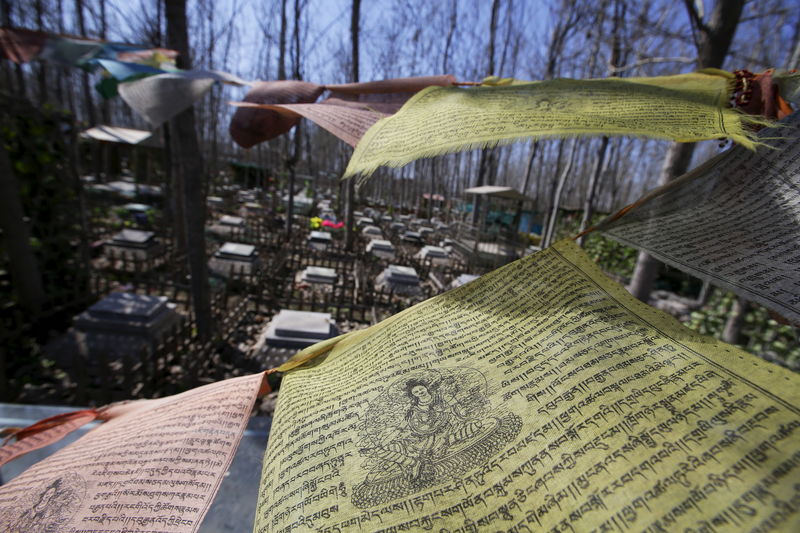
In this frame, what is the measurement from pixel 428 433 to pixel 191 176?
509 centimetres

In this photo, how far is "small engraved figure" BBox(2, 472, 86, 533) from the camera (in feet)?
2.13

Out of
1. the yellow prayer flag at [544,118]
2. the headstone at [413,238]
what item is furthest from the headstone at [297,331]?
the headstone at [413,238]

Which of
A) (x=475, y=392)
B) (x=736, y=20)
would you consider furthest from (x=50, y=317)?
(x=736, y=20)

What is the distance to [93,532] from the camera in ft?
2.03

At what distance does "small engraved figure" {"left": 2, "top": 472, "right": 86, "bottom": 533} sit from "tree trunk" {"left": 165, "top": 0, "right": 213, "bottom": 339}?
4.63 m

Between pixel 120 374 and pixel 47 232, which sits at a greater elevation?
pixel 47 232

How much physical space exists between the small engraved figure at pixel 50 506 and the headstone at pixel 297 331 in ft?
13.8

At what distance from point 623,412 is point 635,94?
788 millimetres

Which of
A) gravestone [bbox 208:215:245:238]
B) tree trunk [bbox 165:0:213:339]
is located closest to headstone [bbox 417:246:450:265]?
gravestone [bbox 208:215:245:238]

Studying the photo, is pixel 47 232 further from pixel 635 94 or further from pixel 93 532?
pixel 635 94

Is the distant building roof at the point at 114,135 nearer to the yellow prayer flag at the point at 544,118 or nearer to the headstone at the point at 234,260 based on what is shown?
the headstone at the point at 234,260

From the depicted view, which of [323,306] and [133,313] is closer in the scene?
[133,313]

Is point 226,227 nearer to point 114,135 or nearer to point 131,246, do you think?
point 131,246

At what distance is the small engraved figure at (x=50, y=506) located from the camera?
65cm
